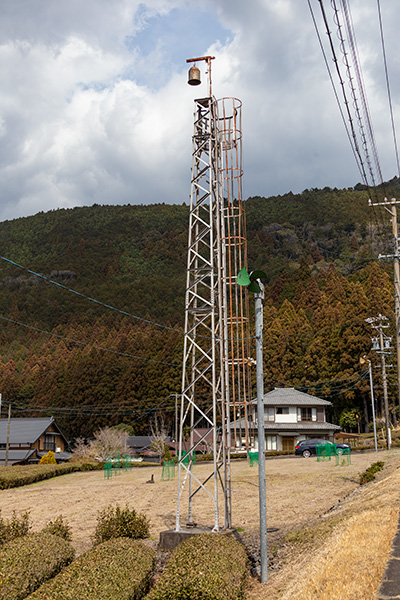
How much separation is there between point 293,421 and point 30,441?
1184 inches

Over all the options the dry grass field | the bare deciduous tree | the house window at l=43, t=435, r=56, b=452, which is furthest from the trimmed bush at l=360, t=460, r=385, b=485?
the house window at l=43, t=435, r=56, b=452

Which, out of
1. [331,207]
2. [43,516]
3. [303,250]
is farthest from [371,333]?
[331,207]

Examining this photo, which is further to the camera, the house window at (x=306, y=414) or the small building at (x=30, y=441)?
the small building at (x=30, y=441)

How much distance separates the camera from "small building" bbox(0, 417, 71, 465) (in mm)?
62506

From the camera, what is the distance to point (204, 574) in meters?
8.03

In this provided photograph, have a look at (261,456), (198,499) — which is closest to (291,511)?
(198,499)

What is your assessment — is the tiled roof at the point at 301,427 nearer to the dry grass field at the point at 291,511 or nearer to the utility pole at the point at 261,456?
the dry grass field at the point at 291,511

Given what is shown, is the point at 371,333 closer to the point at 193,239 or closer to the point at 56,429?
the point at 56,429

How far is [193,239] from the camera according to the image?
15406 millimetres

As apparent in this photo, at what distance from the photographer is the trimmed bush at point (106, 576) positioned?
315 inches

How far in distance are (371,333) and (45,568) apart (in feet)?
197

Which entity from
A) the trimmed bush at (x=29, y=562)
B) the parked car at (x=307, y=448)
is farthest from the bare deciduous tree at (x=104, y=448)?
the trimmed bush at (x=29, y=562)

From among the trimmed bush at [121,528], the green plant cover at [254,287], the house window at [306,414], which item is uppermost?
the green plant cover at [254,287]

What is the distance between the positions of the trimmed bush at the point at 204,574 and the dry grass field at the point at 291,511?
59 centimetres
